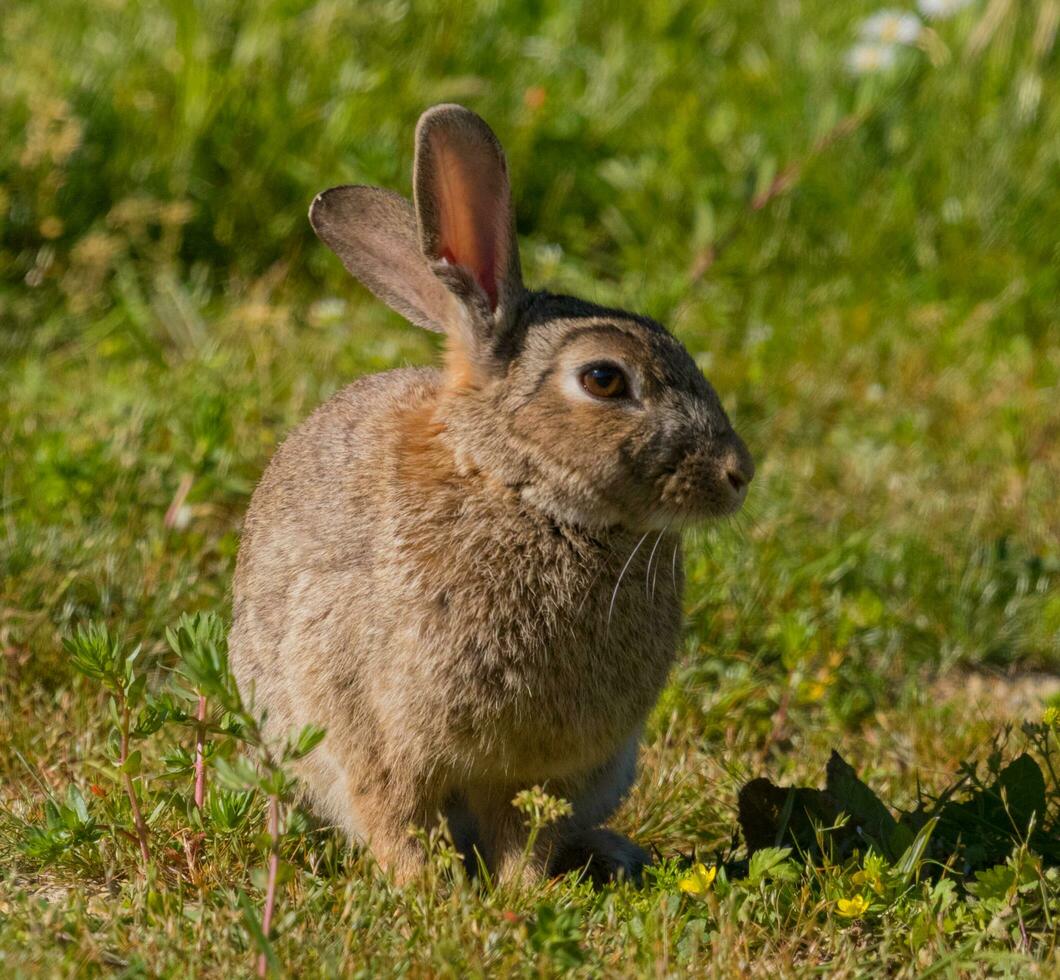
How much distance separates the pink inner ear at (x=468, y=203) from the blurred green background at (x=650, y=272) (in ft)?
3.62

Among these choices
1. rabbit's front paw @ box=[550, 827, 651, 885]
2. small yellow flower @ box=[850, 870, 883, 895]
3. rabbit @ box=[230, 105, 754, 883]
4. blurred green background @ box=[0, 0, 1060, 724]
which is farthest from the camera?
blurred green background @ box=[0, 0, 1060, 724]

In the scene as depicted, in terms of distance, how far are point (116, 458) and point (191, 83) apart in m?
1.97

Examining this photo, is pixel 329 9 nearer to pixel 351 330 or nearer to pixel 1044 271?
pixel 351 330

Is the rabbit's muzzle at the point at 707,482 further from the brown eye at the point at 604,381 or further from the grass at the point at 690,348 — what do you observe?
the grass at the point at 690,348

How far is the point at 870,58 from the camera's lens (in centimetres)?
668

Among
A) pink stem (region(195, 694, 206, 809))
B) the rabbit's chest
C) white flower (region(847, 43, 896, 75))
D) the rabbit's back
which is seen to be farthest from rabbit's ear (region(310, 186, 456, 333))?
white flower (region(847, 43, 896, 75))

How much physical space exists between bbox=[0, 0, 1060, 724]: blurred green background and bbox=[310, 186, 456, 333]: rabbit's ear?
2.77ft

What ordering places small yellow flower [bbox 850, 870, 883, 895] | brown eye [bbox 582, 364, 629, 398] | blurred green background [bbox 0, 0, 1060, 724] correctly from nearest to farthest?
small yellow flower [bbox 850, 870, 883, 895] → brown eye [bbox 582, 364, 629, 398] → blurred green background [bbox 0, 0, 1060, 724]

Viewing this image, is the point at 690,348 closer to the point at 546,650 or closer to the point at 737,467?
the point at 737,467

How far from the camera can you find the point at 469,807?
3.47 meters

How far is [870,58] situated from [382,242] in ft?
12.0

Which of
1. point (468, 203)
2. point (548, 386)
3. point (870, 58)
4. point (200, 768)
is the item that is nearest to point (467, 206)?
point (468, 203)

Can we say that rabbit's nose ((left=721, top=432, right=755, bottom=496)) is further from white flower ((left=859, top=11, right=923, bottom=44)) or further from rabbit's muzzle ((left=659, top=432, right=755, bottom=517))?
white flower ((left=859, top=11, right=923, bottom=44))

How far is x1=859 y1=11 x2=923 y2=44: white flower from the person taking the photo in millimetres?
6742
